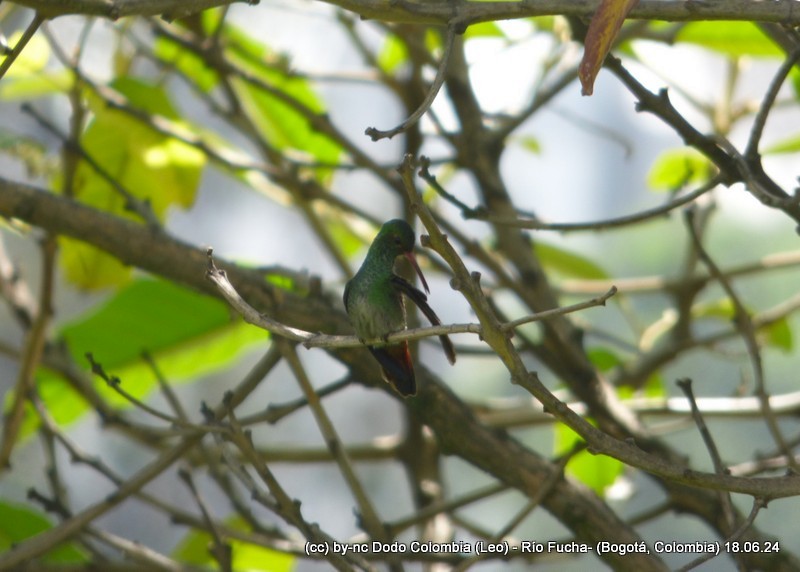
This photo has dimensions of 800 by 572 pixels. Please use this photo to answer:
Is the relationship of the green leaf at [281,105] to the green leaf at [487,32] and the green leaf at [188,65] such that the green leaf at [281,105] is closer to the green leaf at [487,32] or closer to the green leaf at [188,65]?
the green leaf at [188,65]

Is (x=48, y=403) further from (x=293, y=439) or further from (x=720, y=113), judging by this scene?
(x=293, y=439)

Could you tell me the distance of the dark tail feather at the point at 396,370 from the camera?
151 centimetres

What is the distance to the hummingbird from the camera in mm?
1504

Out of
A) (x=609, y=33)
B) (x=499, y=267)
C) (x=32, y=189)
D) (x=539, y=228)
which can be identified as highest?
(x=499, y=267)

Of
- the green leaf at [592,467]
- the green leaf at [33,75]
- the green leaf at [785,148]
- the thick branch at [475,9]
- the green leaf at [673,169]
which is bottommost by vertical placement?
the thick branch at [475,9]

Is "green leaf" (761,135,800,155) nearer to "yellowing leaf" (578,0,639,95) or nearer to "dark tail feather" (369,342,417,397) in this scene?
"dark tail feather" (369,342,417,397)

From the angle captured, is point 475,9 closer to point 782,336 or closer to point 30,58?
point 30,58

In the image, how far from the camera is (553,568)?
7.49 m

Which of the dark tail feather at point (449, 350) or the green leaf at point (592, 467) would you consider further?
the green leaf at point (592, 467)

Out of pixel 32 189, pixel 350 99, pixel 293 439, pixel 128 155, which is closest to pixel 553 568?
pixel 293 439

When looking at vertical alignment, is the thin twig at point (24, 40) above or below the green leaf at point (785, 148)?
below

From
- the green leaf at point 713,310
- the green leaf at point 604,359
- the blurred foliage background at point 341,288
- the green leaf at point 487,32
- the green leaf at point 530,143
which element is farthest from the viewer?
the green leaf at point 530,143

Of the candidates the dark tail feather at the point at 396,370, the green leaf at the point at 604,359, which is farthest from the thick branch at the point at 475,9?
the green leaf at the point at 604,359

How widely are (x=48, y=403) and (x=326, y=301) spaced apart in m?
1.19
